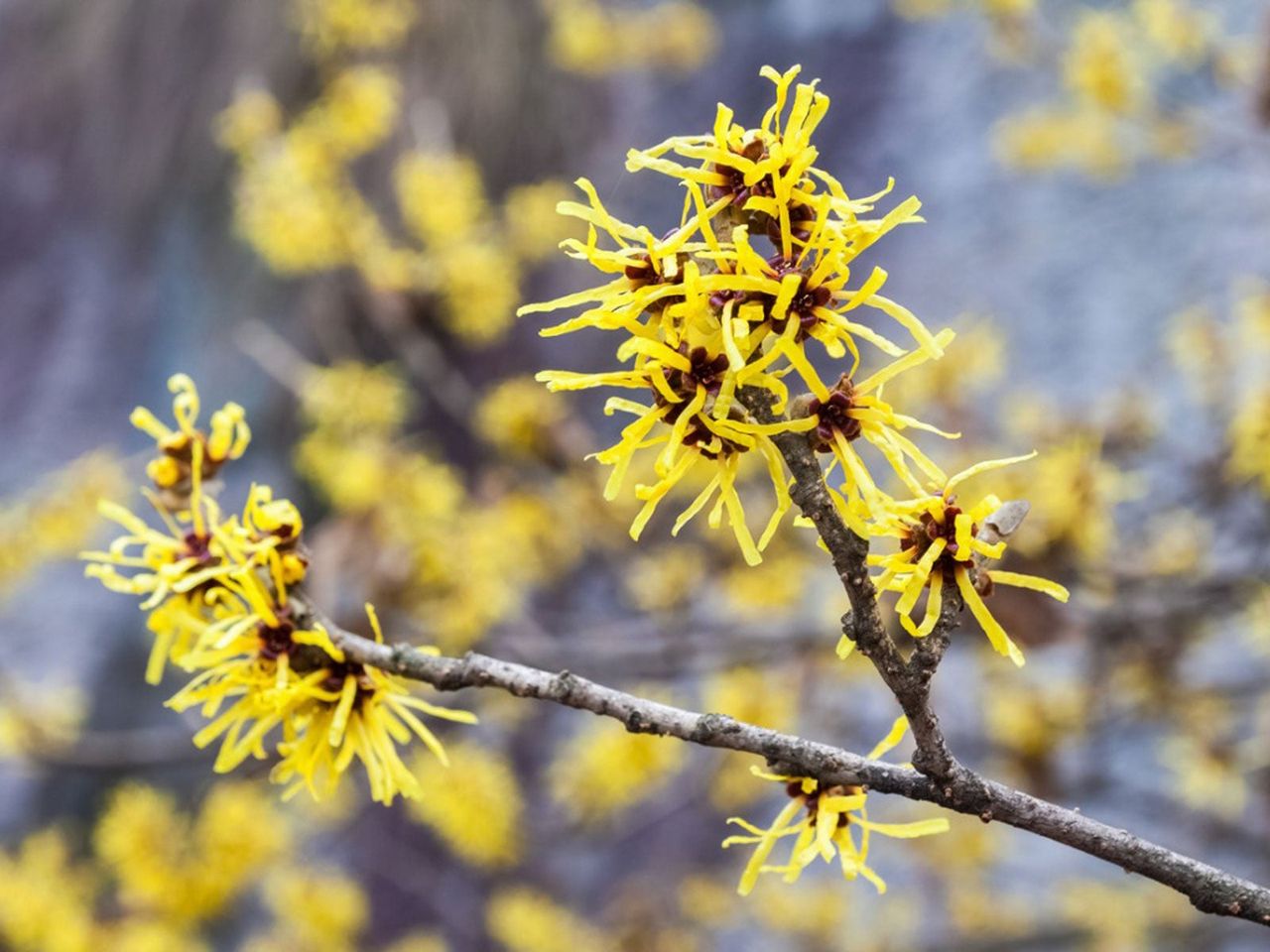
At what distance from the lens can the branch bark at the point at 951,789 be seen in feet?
1.12

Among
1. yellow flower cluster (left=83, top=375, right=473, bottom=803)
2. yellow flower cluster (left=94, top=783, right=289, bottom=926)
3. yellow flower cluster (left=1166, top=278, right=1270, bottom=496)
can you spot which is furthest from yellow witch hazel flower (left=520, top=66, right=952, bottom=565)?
yellow flower cluster (left=94, top=783, right=289, bottom=926)

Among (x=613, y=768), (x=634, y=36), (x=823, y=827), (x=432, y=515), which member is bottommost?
(x=823, y=827)

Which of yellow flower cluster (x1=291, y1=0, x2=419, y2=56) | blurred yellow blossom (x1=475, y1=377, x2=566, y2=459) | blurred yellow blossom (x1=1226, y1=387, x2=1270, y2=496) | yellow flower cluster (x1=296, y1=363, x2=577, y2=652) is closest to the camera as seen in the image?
blurred yellow blossom (x1=1226, y1=387, x2=1270, y2=496)

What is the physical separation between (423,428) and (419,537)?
4.55ft

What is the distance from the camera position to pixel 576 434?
1436 millimetres

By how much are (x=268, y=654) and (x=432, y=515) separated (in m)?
0.80

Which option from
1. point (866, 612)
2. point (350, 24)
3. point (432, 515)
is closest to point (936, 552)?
point (866, 612)

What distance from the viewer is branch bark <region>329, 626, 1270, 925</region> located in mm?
343

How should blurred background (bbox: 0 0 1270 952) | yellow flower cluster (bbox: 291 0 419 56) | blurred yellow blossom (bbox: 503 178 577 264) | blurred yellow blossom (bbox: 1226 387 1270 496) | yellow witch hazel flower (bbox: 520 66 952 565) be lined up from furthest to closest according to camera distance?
blurred yellow blossom (bbox: 503 178 577 264)
yellow flower cluster (bbox: 291 0 419 56)
blurred background (bbox: 0 0 1270 952)
blurred yellow blossom (bbox: 1226 387 1270 496)
yellow witch hazel flower (bbox: 520 66 952 565)

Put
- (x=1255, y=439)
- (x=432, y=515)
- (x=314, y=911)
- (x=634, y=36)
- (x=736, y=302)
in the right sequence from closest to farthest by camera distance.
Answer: (x=736, y=302)
(x=1255, y=439)
(x=432, y=515)
(x=314, y=911)
(x=634, y=36)

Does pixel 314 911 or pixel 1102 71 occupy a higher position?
pixel 1102 71

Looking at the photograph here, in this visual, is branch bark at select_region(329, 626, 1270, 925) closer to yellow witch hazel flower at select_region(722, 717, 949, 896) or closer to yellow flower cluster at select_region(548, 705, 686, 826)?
yellow witch hazel flower at select_region(722, 717, 949, 896)

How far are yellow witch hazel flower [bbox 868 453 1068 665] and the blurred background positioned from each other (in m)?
0.52

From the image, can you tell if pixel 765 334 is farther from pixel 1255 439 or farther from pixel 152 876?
pixel 152 876
